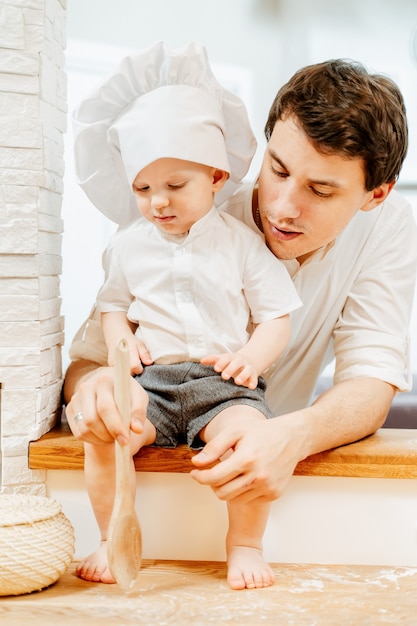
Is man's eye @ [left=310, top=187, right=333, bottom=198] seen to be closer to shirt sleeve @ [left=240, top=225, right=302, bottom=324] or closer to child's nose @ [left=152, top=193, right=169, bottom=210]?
shirt sleeve @ [left=240, top=225, right=302, bottom=324]

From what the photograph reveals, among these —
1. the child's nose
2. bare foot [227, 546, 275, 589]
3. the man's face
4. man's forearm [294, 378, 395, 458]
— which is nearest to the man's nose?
the man's face

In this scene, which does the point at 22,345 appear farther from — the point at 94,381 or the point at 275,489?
the point at 275,489

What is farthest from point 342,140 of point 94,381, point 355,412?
point 94,381

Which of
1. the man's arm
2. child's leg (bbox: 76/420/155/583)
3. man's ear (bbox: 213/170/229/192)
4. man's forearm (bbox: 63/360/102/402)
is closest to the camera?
the man's arm

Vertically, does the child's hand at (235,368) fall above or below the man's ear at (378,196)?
below

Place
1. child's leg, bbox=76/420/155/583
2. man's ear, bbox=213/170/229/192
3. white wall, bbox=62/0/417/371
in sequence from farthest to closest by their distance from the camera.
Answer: white wall, bbox=62/0/417/371 → man's ear, bbox=213/170/229/192 → child's leg, bbox=76/420/155/583

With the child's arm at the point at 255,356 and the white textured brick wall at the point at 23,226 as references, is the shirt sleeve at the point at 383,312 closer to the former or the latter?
the child's arm at the point at 255,356

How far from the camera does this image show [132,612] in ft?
3.60

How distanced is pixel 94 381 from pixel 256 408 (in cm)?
30

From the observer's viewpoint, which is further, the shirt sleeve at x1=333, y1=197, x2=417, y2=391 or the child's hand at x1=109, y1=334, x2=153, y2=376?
the shirt sleeve at x1=333, y1=197, x2=417, y2=391

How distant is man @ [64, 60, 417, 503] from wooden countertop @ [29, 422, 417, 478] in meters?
0.04

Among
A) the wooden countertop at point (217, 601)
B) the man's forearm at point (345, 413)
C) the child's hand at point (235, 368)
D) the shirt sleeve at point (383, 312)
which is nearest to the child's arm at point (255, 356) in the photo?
the child's hand at point (235, 368)

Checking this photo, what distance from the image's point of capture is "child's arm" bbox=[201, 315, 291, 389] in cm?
128

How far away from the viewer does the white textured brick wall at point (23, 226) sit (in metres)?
1.36
